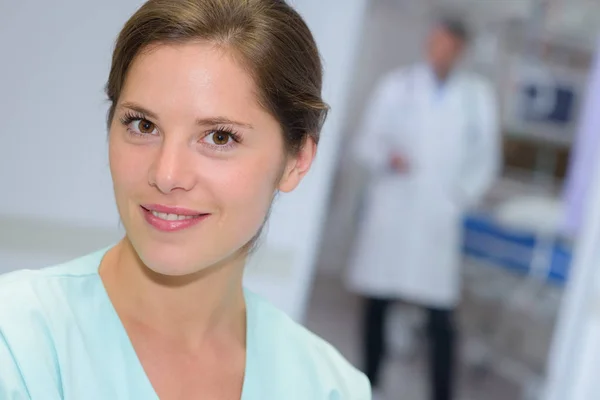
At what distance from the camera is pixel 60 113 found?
1.87 metres

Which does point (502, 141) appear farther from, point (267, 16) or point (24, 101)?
point (267, 16)

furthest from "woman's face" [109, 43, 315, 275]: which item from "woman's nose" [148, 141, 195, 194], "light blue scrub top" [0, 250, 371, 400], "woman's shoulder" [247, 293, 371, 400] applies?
"woman's shoulder" [247, 293, 371, 400]

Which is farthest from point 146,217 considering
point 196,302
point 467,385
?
point 467,385

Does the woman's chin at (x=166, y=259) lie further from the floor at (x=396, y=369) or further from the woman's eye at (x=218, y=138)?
the floor at (x=396, y=369)

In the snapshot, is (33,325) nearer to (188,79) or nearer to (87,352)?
(87,352)

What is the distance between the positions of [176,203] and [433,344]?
2.33m

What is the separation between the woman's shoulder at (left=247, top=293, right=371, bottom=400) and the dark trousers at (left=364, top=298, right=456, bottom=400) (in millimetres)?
1957

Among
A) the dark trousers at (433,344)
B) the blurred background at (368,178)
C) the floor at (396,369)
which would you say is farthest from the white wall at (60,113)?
the floor at (396,369)

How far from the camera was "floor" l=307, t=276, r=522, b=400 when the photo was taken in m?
3.58

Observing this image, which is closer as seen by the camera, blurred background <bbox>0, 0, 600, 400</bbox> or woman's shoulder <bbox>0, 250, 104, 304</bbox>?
woman's shoulder <bbox>0, 250, 104, 304</bbox>

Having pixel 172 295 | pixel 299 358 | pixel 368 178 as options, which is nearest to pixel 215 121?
pixel 172 295

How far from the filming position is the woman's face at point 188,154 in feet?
2.84

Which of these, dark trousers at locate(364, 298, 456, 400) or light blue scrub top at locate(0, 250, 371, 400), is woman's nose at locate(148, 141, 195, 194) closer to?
light blue scrub top at locate(0, 250, 371, 400)

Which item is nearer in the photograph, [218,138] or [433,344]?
[218,138]
